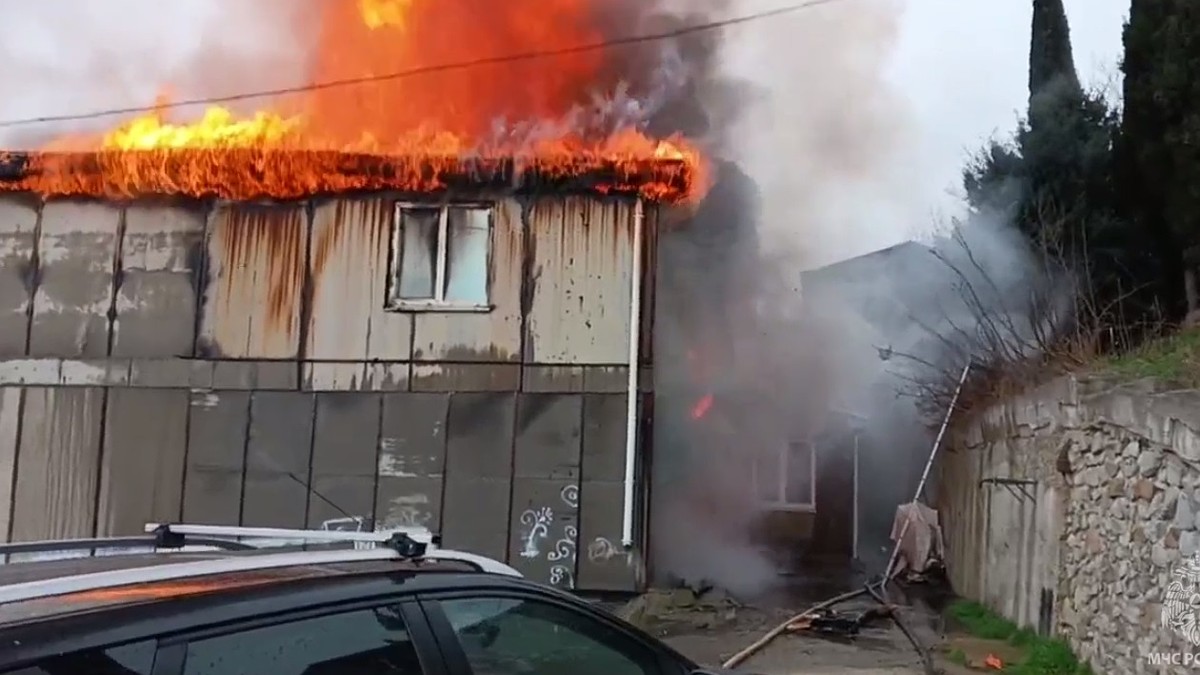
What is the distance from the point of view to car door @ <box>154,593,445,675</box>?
82.2 inches

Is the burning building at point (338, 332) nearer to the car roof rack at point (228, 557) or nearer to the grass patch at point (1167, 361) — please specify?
the grass patch at point (1167, 361)

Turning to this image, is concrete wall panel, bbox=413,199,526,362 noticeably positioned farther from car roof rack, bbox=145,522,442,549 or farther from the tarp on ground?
car roof rack, bbox=145,522,442,549

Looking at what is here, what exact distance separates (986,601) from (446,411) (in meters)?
6.32

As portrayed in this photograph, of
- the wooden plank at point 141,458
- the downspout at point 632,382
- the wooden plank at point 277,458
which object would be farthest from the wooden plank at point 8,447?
the downspout at point 632,382

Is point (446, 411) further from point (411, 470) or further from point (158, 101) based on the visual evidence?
point (158, 101)

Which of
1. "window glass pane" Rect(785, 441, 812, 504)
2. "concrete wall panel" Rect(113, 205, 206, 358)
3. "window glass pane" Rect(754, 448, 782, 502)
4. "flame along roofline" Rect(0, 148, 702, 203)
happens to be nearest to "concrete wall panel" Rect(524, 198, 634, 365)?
"flame along roofline" Rect(0, 148, 702, 203)

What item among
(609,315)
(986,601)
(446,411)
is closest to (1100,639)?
(986,601)

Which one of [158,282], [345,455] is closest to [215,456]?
[345,455]

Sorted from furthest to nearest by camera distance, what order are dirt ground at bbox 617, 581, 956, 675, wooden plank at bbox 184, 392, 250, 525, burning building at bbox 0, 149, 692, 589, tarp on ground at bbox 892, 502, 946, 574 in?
tarp on ground at bbox 892, 502, 946, 574 < wooden plank at bbox 184, 392, 250, 525 < burning building at bbox 0, 149, 692, 589 < dirt ground at bbox 617, 581, 956, 675

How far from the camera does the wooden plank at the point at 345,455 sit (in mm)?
10836

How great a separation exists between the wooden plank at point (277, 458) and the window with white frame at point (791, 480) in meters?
11.0

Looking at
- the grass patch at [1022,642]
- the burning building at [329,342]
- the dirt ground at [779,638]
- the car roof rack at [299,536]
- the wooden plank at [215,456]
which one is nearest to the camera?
the car roof rack at [299,536]

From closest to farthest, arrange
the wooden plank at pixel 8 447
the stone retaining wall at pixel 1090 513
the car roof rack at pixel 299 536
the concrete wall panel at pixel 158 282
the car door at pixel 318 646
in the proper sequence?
the car door at pixel 318 646
the car roof rack at pixel 299 536
the stone retaining wall at pixel 1090 513
the wooden plank at pixel 8 447
the concrete wall panel at pixel 158 282

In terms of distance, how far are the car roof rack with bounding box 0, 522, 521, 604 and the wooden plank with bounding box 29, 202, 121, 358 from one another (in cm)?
872
